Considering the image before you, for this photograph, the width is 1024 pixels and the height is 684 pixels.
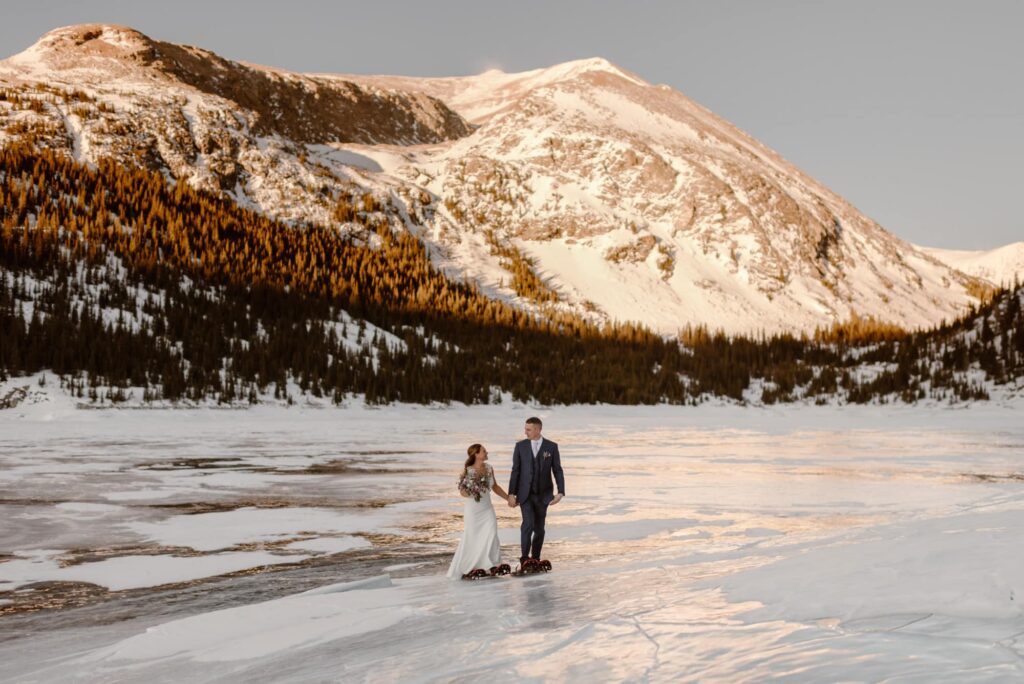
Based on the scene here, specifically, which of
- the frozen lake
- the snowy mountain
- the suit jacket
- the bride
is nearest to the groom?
the suit jacket

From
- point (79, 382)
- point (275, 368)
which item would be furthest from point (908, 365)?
point (79, 382)

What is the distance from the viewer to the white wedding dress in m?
11.9

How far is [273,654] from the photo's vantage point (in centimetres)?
769

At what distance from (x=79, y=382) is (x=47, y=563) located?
58283mm

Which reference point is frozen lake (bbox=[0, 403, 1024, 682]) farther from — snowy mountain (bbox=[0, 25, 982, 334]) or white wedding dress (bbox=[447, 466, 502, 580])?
snowy mountain (bbox=[0, 25, 982, 334])

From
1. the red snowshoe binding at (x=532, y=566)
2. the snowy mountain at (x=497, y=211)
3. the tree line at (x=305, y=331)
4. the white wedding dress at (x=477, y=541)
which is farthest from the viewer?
the snowy mountain at (x=497, y=211)

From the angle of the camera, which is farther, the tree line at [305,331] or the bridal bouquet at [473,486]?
the tree line at [305,331]

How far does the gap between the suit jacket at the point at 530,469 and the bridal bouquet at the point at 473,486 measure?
449mm

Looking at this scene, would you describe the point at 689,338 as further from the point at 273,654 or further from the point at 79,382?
the point at 273,654

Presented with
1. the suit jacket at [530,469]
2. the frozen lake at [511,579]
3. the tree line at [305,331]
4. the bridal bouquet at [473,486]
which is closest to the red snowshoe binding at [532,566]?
the frozen lake at [511,579]

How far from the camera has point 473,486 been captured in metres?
11.9

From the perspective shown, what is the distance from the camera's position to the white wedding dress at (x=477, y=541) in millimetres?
11898

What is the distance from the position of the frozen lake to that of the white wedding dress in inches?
21.5

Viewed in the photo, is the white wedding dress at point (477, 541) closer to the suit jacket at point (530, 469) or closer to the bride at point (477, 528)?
the bride at point (477, 528)
